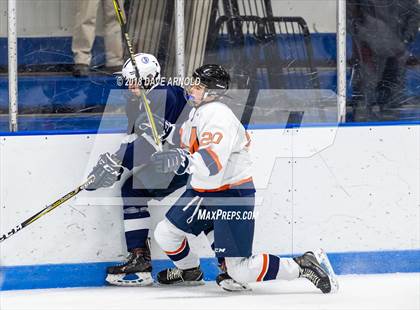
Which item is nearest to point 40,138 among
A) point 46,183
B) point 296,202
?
point 46,183

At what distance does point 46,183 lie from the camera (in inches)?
213

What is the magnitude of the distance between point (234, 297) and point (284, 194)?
635 millimetres

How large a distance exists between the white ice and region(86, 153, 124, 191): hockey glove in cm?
49

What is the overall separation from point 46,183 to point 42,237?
0.24 m

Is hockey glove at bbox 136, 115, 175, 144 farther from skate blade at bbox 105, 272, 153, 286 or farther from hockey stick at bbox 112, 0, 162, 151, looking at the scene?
skate blade at bbox 105, 272, 153, 286

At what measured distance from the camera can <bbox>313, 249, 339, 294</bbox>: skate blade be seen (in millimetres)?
5258

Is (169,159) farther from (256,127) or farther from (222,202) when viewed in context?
(256,127)

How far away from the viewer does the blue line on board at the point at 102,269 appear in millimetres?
5398

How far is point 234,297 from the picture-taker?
5.19 meters

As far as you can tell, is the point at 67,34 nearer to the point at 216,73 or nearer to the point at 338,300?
the point at 216,73

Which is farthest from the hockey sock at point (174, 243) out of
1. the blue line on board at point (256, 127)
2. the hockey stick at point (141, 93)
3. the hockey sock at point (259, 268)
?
the blue line on board at point (256, 127)

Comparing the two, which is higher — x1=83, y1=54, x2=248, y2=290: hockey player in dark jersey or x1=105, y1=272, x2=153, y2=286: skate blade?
x1=83, y1=54, x2=248, y2=290: hockey player in dark jersey

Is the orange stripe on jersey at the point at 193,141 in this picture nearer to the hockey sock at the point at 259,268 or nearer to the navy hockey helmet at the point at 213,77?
the navy hockey helmet at the point at 213,77

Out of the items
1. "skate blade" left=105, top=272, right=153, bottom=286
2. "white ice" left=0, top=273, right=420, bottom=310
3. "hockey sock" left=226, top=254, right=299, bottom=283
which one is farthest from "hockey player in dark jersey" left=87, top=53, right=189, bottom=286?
"hockey sock" left=226, top=254, right=299, bottom=283
